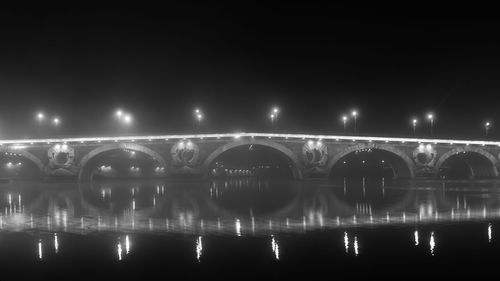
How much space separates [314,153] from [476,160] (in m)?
38.5

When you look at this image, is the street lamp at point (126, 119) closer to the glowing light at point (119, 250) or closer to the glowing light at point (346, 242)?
the glowing light at point (119, 250)

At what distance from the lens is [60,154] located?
257 ft

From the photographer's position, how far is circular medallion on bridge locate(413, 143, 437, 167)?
82438 millimetres

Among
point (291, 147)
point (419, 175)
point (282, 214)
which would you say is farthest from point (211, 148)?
point (282, 214)

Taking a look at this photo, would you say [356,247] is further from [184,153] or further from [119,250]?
[184,153]

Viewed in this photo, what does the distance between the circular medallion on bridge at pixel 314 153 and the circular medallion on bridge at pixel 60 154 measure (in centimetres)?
3699

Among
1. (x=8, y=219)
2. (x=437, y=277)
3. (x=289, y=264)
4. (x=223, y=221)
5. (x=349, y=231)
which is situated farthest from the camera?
(x=8, y=219)

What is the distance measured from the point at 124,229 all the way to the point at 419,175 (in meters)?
68.1

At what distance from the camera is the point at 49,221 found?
89.1ft

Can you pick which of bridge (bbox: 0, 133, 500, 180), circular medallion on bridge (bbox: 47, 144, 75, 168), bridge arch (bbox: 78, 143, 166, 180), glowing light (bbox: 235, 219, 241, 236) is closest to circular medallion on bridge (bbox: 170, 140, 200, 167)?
bridge (bbox: 0, 133, 500, 180)

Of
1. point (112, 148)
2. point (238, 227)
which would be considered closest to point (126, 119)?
point (112, 148)

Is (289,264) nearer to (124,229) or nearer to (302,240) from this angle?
(302,240)

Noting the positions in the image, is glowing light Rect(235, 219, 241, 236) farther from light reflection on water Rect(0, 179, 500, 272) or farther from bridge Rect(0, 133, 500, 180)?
bridge Rect(0, 133, 500, 180)

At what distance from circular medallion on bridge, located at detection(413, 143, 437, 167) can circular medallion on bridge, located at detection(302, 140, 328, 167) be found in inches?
615
